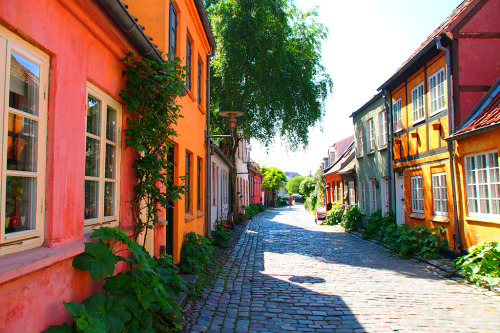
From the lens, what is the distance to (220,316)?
5.36m

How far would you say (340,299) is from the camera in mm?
6320

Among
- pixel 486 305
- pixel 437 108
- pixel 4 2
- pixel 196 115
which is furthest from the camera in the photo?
pixel 437 108

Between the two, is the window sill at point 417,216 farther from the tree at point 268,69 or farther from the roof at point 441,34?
the tree at point 268,69

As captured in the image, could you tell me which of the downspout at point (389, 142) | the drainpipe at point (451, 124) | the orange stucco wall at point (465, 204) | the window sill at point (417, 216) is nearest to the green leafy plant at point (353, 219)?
the downspout at point (389, 142)

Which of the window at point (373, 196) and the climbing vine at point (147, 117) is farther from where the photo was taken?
the window at point (373, 196)

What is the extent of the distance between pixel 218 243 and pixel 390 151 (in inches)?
279

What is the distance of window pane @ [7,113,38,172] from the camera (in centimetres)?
263

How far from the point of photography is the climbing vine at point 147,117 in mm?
4613

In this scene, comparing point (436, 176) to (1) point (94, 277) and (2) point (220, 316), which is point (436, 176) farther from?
(1) point (94, 277)

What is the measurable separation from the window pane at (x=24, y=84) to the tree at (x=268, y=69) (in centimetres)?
1455

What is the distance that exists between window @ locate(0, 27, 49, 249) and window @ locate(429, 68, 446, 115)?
9758 mm

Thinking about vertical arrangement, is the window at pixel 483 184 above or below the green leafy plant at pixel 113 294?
above

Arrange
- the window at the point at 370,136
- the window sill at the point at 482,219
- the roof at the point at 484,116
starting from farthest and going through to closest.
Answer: the window at the point at 370,136 < the roof at the point at 484,116 < the window sill at the point at 482,219

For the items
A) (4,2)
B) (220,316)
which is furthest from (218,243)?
(4,2)
